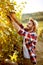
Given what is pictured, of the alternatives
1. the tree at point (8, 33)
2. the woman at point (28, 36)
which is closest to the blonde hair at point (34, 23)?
the woman at point (28, 36)

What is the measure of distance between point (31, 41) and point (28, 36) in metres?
0.06

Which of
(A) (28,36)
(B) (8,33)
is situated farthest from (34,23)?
(B) (8,33)

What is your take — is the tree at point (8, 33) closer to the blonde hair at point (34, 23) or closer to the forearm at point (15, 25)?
the forearm at point (15, 25)

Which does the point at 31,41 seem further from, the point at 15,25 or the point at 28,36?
the point at 15,25

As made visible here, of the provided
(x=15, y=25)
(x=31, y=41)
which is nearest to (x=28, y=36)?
(x=31, y=41)

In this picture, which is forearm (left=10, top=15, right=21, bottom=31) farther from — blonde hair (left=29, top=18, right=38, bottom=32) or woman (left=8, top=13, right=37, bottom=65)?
blonde hair (left=29, top=18, right=38, bottom=32)

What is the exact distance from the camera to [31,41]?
2.35 meters

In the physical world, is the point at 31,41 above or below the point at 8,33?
below

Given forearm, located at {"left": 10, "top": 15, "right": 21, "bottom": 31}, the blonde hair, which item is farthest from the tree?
the blonde hair

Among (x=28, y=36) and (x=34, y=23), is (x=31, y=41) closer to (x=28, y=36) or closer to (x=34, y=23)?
(x=28, y=36)

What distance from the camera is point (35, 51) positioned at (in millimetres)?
2332

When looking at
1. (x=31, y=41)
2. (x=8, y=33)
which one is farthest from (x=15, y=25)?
(x=31, y=41)

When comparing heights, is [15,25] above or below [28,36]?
above

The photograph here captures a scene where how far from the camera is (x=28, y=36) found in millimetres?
2346
